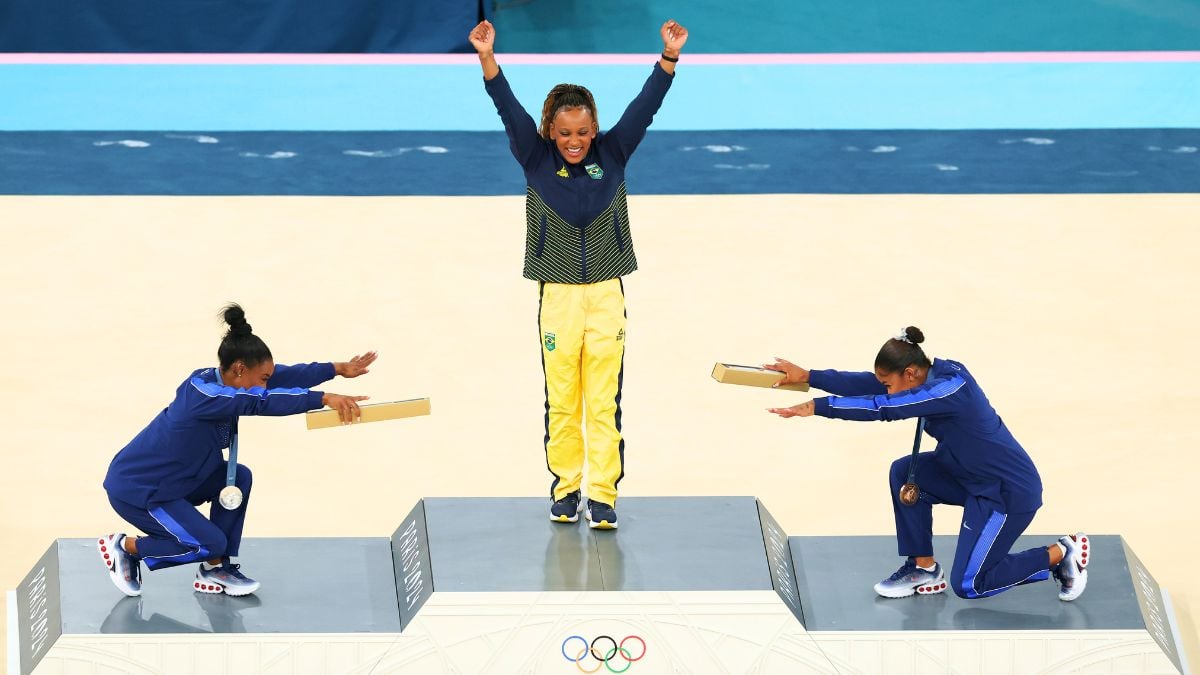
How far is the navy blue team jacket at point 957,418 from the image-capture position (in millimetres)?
5688

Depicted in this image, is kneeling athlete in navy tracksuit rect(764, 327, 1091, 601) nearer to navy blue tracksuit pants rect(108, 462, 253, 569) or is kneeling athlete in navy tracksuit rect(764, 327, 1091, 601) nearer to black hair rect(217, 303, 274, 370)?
black hair rect(217, 303, 274, 370)

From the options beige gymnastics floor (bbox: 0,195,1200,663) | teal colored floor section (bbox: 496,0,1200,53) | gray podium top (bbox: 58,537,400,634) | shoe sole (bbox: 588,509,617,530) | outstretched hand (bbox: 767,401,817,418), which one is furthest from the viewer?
teal colored floor section (bbox: 496,0,1200,53)

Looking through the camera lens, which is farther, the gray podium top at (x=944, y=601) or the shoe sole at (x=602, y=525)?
the shoe sole at (x=602, y=525)

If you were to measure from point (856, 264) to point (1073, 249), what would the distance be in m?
1.31

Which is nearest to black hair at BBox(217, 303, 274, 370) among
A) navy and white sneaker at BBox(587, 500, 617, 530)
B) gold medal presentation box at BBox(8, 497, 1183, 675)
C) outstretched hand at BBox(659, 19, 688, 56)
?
gold medal presentation box at BBox(8, 497, 1183, 675)

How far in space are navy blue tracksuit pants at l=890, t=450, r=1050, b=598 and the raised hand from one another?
1.48 ft

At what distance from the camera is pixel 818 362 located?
8688 mm

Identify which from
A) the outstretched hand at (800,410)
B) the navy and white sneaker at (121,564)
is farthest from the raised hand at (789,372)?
the navy and white sneaker at (121,564)

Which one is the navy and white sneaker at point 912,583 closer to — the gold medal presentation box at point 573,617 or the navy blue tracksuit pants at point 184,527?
the gold medal presentation box at point 573,617

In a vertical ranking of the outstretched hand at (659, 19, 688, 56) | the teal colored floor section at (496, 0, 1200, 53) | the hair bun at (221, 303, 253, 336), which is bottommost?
the hair bun at (221, 303, 253, 336)

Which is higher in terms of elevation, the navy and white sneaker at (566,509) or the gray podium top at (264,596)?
the navy and white sneaker at (566,509)

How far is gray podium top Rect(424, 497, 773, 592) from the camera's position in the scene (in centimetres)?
585

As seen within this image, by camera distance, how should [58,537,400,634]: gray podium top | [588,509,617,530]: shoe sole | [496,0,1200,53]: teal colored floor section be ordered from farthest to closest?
[496,0,1200,53]: teal colored floor section
[588,509,617,530]: shoe sole
[58,537,400,634]: gray podium top

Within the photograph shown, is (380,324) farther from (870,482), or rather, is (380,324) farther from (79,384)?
(870,482)
